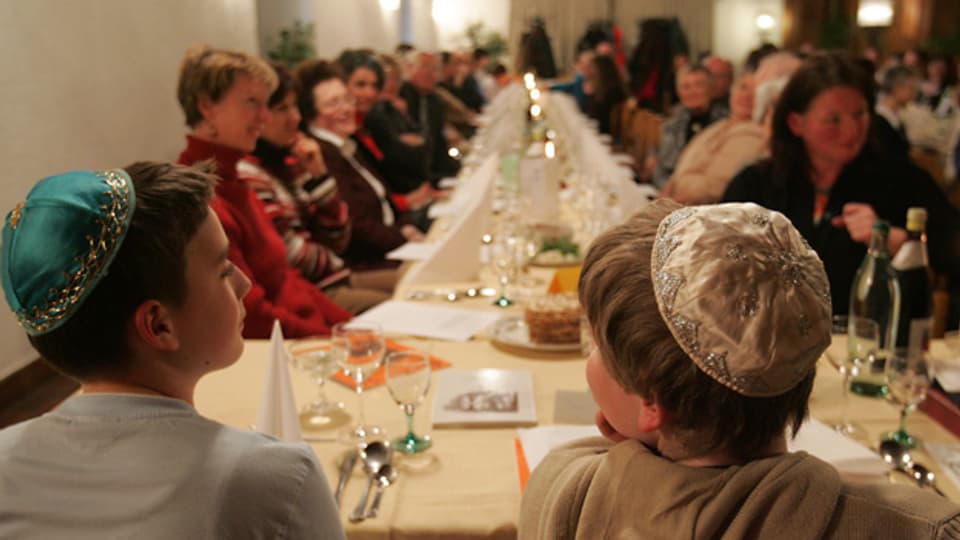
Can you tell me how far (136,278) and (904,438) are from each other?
1352mm

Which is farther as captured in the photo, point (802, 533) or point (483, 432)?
point (483, 432)

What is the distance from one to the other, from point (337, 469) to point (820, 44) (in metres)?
14.8

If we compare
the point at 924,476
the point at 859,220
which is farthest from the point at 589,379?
the point at 859,220

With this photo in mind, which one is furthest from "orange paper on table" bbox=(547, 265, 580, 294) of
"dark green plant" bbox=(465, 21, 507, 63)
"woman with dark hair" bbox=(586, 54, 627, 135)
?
"dark green plant" bbox=(465, 21, 507, 63)

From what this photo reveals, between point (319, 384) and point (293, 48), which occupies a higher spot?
point (293, 48)

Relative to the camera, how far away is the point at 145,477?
0.91m

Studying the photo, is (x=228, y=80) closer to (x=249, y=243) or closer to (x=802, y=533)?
(x=249, y=243)

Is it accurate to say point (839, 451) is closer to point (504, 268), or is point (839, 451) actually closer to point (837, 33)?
point (504, 268)

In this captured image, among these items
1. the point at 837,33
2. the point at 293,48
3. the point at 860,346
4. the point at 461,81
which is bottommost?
the point at 860,346

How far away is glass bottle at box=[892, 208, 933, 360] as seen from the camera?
1.96m

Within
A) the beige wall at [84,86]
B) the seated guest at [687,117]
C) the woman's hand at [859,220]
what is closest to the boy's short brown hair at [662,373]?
the woman's hand at [859,220]

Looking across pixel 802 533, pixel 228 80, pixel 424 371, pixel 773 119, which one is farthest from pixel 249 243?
pixel 802 533

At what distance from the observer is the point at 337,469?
1.53 m

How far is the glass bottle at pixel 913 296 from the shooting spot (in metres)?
1.96
